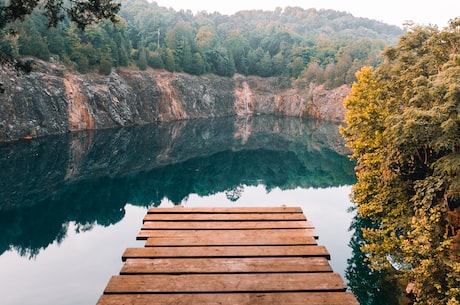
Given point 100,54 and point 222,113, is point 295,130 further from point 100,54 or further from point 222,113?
point 100,54

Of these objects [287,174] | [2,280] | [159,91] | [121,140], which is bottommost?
[2,280]

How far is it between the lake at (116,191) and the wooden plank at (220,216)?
30.6ft

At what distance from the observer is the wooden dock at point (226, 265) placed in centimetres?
496

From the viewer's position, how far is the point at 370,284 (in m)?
17.0

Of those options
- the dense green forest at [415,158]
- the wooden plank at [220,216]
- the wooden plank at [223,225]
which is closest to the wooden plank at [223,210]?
the wooden plank at [220,216]

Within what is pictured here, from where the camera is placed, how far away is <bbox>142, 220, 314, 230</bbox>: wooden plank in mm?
7367

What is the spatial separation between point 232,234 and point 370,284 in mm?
12908

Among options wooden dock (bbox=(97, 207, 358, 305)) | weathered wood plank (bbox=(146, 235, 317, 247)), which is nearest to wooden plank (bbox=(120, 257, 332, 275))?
wooden dock (bbox=(97, 207, 358, 305))

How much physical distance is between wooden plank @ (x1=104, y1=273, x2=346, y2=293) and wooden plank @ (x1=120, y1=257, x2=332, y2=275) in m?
0.15

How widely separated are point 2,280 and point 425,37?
2558cm

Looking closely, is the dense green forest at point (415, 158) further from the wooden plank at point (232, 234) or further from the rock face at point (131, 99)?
the rock face at point (131, 99)

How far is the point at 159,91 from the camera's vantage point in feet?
274

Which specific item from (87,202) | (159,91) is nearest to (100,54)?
(159,91)

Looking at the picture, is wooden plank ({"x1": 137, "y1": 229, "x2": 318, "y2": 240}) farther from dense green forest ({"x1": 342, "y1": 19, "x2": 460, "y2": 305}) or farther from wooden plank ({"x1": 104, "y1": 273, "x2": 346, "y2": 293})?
dense green forest ({"x1": 342, "y1": 19, "x2": 460, "y2": 305})
